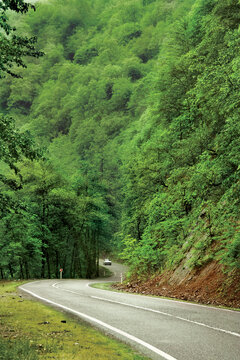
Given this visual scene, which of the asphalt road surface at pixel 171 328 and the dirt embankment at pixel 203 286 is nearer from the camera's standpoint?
the asphalt road surface at pixel 171 328

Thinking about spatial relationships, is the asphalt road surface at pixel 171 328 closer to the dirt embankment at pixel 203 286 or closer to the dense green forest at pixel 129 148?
the dirt embankment at pixel 203 286

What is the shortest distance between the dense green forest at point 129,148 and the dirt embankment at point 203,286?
62 cm

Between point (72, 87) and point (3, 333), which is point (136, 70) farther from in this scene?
point (3, 333)

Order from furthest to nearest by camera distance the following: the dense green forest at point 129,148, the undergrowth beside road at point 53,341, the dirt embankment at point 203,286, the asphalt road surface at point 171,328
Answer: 1. the dense green forest at point 129,148
2. the dirt embankment at point 203,286
3. the asphalt road surface at point 171,328
4. the undergrowth beside road at point 53,341

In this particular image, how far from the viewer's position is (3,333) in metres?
5.96

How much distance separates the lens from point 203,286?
479 inches

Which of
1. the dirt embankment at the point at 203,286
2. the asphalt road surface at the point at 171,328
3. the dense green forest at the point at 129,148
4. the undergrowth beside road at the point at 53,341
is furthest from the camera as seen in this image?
the dense green forest at the point at 129,148

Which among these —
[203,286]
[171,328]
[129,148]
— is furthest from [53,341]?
[129,148]

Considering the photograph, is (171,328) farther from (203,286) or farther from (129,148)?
(129,148)

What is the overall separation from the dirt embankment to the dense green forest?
2.03 feet

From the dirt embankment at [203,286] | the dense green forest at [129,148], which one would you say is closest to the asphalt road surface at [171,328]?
the dirt embankment at [203,286]

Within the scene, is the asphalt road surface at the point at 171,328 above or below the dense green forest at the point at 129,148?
below

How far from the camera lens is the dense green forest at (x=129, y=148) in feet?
35.6

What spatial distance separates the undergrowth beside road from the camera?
4.62m
